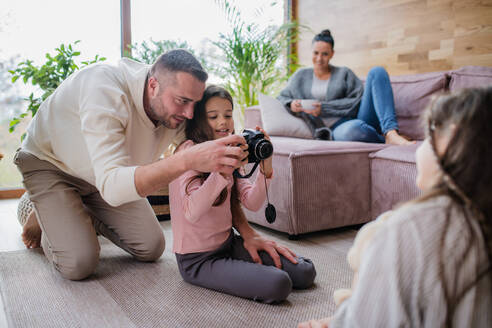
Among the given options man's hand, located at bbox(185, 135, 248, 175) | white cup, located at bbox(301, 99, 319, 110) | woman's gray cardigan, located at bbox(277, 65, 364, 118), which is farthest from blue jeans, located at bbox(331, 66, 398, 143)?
man's hand, located at bbox(185, 135, 248, 175)

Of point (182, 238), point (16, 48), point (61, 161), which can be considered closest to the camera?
point (182, 238)

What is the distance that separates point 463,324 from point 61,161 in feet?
4.72

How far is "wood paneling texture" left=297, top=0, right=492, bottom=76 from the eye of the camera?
2609 mm

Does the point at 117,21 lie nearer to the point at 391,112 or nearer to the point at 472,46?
the point at 391,112

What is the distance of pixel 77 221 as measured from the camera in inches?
61.8

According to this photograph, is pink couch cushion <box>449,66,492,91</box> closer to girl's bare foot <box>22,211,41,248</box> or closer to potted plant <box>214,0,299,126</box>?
potted plant <box>214,0,299,126</box>

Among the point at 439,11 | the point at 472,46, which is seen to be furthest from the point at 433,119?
the point at 439,11

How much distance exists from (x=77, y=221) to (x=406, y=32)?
2637 millimetres

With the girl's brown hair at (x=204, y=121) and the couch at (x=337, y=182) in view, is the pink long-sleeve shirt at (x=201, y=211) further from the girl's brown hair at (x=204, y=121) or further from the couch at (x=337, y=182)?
the couch at (x=337, y=182)

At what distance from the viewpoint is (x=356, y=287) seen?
565 millimetres

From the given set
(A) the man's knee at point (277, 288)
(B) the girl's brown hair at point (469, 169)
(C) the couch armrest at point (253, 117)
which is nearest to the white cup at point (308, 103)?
(C) the couch armrest at point (253, 117)

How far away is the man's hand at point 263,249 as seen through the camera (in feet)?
4.50

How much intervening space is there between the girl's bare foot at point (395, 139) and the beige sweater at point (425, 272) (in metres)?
1.74

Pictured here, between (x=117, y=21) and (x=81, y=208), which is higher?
(x=117, y=21)
